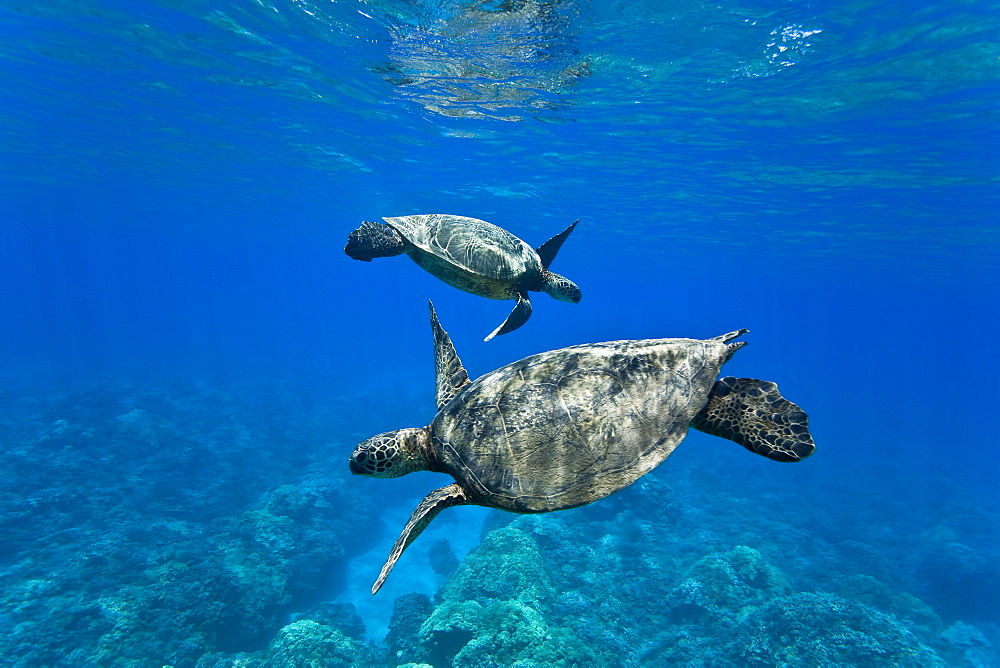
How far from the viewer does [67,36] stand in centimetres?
1449

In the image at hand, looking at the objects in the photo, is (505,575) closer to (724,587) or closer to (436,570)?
(436,570)

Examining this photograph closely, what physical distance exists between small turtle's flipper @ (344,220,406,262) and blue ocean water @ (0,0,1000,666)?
25.6 feet

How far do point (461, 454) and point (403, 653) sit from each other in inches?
389

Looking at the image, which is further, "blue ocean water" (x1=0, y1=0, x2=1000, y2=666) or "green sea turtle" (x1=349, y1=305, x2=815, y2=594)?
"blue ocean water" (x1=0, y1=0, x2=1000, y2=666)

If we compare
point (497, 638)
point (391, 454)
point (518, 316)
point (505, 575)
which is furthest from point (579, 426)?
point (505, 575)

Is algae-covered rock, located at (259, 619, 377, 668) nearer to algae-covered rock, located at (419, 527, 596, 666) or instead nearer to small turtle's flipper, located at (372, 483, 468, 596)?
algae-covered rock, located at (419, 527, 596, 666)

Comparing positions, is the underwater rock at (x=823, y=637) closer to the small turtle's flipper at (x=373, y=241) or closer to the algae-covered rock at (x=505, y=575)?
the algae-covered rock at (x=505, y=575)

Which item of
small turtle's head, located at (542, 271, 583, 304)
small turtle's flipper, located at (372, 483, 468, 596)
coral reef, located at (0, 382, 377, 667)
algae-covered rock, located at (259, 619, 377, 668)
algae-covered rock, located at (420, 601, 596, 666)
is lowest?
coral reef, located at (0, 382, 377, 667)

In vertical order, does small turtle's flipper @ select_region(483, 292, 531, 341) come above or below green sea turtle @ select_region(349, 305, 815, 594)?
above

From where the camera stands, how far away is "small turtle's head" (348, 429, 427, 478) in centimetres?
411

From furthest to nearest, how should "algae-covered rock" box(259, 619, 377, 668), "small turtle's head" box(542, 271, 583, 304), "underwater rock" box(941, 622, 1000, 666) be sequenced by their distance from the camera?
"underwater rock" box(941, 622, 1000, 666) < "algae-covered rock" box(259, 619, 377, 668) < "small turtle's head" box(542, 271, 583, 304)

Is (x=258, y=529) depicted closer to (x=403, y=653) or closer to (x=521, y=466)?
(x=403, y=653)

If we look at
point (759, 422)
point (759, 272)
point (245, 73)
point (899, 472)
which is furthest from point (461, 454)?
point (759, 272)

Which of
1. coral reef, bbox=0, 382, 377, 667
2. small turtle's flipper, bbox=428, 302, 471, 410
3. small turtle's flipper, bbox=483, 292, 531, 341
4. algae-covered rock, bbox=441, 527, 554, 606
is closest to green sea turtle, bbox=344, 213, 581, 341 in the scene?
small turtle's flipper, bbox=483, 292, 531, 341
